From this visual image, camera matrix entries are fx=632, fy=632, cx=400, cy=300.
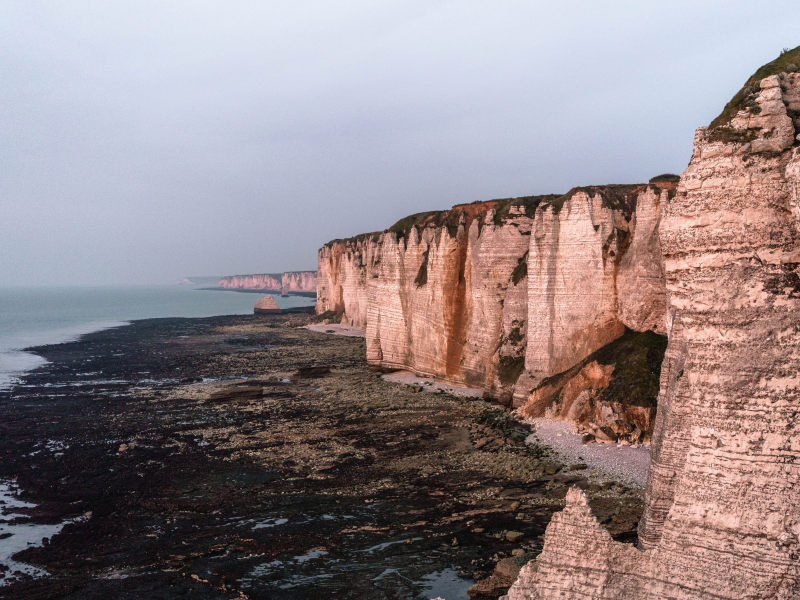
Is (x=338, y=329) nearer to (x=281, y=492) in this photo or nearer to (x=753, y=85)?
(x=281, y=492)

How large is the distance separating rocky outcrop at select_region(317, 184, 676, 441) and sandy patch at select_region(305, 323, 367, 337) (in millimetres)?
25084

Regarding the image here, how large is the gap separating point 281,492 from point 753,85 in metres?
15.9

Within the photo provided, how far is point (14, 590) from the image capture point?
13695 millimetres

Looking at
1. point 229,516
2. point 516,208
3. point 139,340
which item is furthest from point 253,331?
point 229,516

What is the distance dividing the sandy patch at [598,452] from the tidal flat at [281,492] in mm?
642

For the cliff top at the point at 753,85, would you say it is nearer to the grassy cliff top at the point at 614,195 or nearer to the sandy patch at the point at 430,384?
the grassy cliff top at the point at 614,195

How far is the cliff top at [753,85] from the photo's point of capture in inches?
341

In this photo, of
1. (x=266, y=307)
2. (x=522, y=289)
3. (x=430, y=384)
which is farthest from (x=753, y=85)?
(x=266, y=307)

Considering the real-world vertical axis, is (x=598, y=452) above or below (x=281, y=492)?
above

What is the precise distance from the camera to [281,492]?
747 inches

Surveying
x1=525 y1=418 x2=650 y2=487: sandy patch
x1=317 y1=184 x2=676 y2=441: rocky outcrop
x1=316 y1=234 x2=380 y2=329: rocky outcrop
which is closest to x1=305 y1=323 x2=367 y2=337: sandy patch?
x1=316 y1=234 x2=380 y2=329: rocky outcrop

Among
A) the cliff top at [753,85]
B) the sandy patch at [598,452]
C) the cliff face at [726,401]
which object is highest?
the cliff top at [753,85]

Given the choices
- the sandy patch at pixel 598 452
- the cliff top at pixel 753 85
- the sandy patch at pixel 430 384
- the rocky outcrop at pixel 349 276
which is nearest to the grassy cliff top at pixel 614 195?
the sandy patch at pixel 598 452

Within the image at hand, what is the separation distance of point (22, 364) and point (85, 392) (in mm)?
20272
